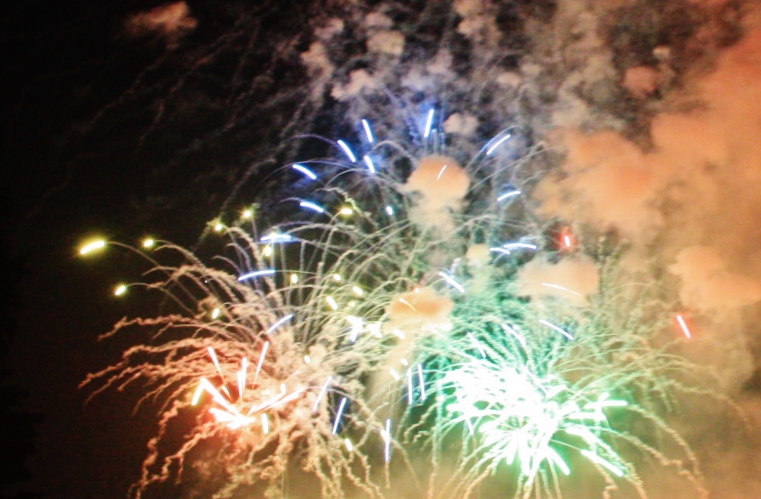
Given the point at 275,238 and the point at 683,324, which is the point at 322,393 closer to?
the point at 275,238

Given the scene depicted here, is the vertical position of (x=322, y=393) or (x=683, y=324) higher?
(x=683, y=324)

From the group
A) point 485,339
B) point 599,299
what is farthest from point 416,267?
point 599,299

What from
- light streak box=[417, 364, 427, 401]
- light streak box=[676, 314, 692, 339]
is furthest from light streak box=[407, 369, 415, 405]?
light streak box=[676, 314, 692, 339]

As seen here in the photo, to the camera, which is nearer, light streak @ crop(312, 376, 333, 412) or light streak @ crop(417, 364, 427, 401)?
light streak @ crop(417, 364, 427, 401)

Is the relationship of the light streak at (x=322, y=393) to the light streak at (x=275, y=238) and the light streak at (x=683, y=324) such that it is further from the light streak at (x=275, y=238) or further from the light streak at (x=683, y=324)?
the light streak at (x=683, y=324)

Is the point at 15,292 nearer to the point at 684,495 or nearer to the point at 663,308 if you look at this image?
the point at 663,308

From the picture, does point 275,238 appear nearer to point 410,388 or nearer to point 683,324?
point 410,388

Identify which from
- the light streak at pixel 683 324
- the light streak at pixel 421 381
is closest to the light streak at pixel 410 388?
the light streak at pixel 421 381

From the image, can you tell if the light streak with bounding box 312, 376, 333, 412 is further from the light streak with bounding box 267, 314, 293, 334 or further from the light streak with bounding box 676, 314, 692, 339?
the light streak with bounding box 676, 314, 692, 339

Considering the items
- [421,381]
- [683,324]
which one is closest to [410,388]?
[421,381]

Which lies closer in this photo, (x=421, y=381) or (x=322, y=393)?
(x=421, y=381)

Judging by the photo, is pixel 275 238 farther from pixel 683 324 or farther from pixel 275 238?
pixel 683 324

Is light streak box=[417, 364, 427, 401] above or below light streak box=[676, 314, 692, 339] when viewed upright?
below
